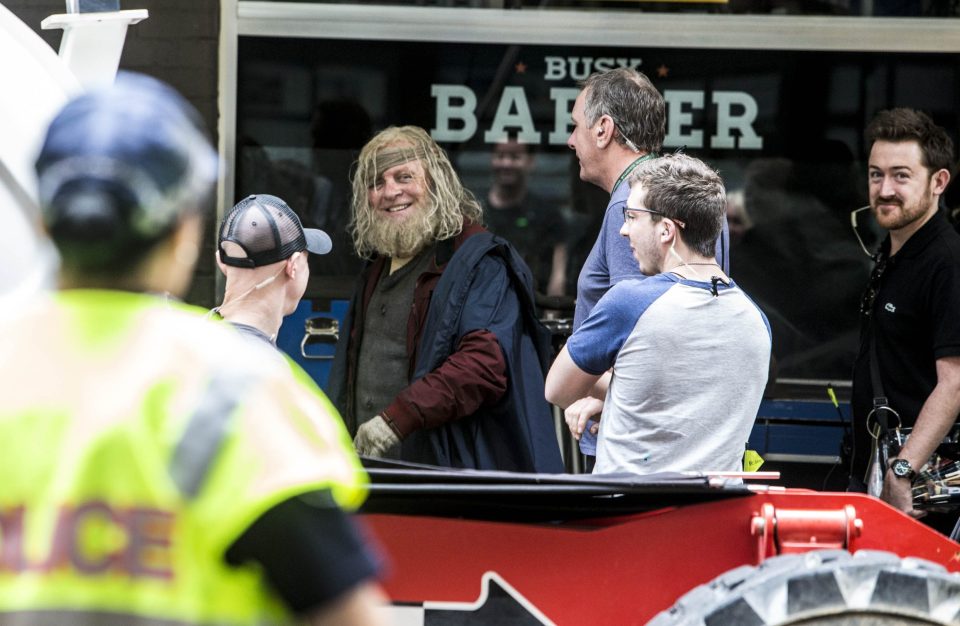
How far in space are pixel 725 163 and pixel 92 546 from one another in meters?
4.56

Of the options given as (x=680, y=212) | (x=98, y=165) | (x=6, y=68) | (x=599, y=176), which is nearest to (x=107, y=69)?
(x=6, y=68)

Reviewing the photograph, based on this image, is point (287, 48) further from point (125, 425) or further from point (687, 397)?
point (125, 425)

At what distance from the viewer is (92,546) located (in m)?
1.26

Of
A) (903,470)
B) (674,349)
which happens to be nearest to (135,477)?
(674,349)

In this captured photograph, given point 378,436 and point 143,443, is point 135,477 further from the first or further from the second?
point 378,436

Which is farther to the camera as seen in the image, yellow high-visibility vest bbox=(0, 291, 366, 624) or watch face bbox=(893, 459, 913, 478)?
watch face bbox=(893, 459, 913, 478)

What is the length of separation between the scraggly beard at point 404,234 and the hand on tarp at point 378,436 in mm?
597

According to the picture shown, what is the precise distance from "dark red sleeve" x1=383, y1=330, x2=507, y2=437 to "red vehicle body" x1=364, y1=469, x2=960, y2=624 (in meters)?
1.36

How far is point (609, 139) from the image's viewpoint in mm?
3818

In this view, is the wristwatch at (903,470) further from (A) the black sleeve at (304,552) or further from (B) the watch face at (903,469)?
(A) the black sleeve at (304,552)

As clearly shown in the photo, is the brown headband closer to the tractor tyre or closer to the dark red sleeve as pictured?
the dark red sleeve

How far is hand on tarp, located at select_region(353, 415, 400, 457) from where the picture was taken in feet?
13.1

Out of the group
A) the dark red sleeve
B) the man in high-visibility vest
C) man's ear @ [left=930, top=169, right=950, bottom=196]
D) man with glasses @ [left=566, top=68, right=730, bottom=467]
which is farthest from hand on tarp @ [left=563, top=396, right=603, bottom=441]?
the man in high-visibility vest

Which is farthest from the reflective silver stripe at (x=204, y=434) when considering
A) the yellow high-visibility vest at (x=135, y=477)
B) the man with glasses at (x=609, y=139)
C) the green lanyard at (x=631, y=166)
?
the green lanyard at (x=631, y=166)
